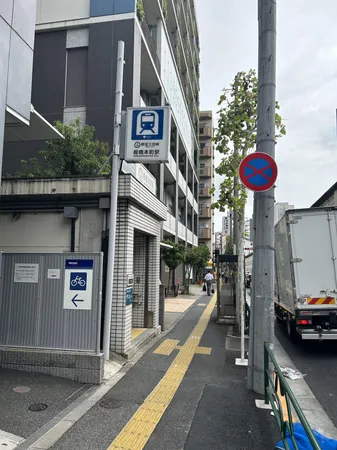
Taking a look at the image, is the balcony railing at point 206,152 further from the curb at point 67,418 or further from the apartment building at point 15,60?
the curb at point 67,418

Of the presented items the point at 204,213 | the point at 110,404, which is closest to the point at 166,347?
the point at 110,404

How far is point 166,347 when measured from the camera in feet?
26.5

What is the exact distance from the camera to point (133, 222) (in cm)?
727

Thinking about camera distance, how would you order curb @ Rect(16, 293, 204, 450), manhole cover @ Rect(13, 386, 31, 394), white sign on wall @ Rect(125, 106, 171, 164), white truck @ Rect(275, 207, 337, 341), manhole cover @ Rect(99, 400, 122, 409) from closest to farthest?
1. curb @ Rect(16, 293, 204, 450)
2. manhole cover @ Rect(99, 400, 122, 409)
3. manhole cover @ Rect(13, 386, 31, 394)
4. white sign on wall @ Rect(125, 106, 171, 164)
5. white truck @ Rect(275, 207, 337, 341)

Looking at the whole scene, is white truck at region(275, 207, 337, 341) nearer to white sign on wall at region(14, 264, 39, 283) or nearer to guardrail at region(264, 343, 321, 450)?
guardrail at region(264, 343, 321, 450)

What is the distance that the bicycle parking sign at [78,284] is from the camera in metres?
5.68

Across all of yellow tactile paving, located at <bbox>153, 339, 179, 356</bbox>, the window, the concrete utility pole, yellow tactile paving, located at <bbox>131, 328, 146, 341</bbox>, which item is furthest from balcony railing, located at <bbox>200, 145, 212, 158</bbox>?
the concrete utility pole

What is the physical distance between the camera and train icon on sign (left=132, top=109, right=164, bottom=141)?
6.58 m

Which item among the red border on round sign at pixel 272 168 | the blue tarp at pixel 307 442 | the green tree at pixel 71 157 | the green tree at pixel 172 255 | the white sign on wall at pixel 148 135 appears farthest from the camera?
the green tree at pixel 172 255

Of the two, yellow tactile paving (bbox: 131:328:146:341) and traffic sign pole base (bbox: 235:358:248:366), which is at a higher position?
yellow tactile paving (bbox: 131:328:146:341)

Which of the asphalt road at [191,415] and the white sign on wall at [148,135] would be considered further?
the white sign on wall at [148,135]

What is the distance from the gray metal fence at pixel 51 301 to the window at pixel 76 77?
9907 mm

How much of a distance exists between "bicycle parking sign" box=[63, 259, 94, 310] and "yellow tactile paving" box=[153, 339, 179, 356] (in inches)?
103

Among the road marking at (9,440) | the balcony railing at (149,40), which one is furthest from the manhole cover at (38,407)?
the balcony railing at (149,40)
